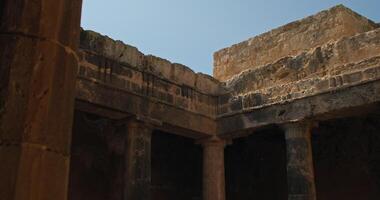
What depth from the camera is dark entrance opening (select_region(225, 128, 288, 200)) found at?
1125 cm

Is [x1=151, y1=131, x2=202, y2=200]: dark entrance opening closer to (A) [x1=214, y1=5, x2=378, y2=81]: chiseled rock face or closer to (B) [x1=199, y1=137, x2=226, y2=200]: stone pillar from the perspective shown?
(B) [x1=199, y1=137, x2=226, y2=200]: stone pillar

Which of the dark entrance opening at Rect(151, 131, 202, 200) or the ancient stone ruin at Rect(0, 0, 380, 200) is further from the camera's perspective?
the dark entrance opening at Rect(151, 131, 202, 200)

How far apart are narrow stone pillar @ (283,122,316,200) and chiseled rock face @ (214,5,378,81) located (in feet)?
11.0

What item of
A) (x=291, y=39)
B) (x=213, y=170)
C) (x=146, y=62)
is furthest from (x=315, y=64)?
(x=291, y=39)

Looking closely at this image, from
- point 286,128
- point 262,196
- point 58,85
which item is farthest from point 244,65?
point 58,85

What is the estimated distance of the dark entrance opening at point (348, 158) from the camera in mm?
9820

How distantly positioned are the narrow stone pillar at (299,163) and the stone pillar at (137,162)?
2.56 meters

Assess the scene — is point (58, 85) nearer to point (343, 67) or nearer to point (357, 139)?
point (343, 67)

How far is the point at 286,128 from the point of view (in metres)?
8.25

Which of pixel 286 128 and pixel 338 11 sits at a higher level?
pixel 338 11

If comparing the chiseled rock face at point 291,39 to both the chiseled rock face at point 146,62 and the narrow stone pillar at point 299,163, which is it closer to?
the chiseled rock face at point 146,62

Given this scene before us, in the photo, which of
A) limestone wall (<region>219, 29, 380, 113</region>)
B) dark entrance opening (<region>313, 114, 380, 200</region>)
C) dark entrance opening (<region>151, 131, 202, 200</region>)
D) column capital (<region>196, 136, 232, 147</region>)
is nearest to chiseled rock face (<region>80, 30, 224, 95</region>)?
limestone wall (<region>219, 29, 380, 113</region>)

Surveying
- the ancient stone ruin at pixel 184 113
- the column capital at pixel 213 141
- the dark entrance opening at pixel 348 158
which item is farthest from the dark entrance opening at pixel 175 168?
the dark entrance opening at pixel 348 158

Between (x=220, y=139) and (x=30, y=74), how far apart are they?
7359 mm
